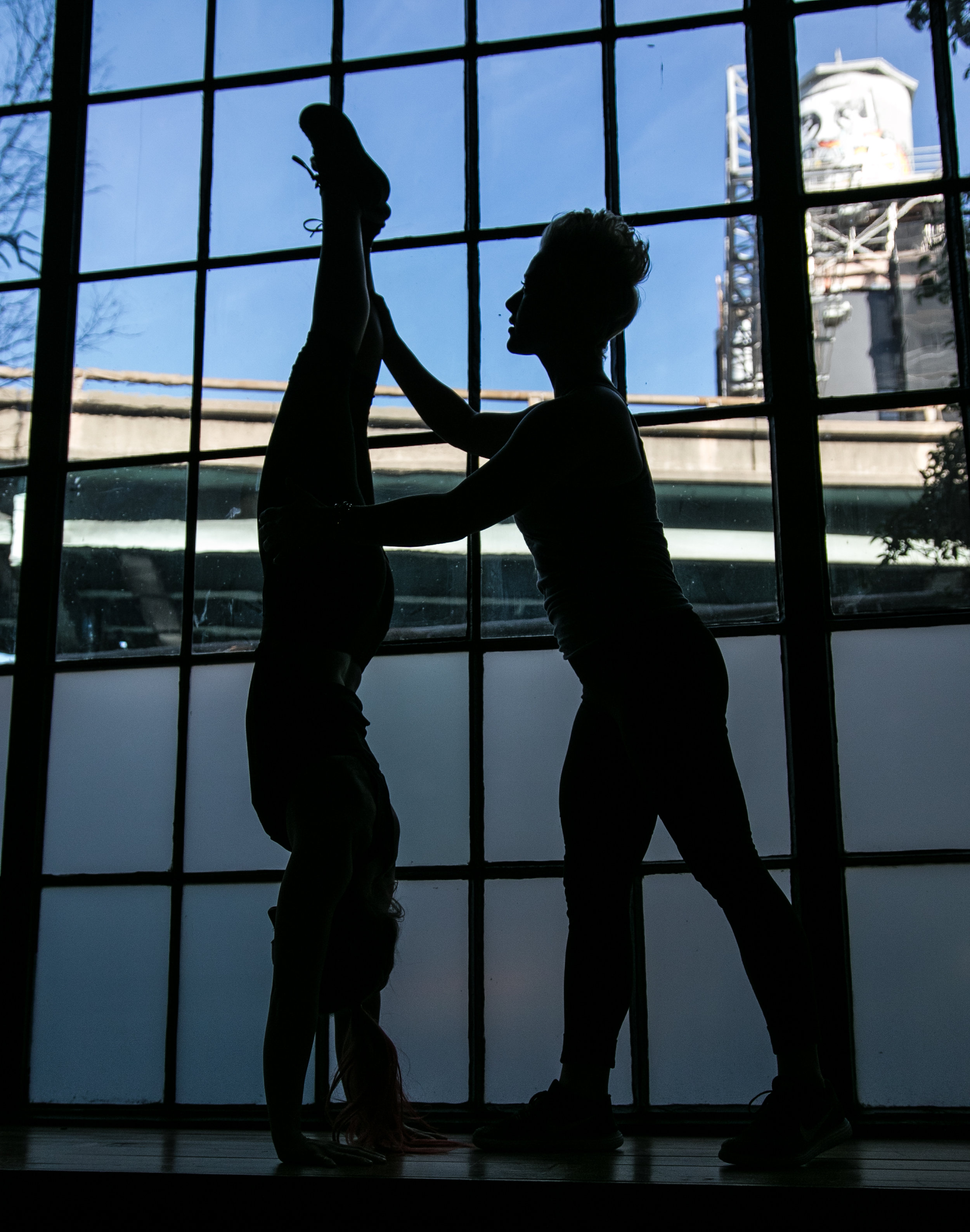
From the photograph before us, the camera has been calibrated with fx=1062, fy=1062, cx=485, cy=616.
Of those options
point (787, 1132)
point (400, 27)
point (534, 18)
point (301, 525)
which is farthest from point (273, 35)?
point (787, 1132)

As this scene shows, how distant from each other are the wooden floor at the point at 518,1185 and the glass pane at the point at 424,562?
3.74 ft

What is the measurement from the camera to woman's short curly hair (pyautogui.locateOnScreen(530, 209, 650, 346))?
73.5 inches

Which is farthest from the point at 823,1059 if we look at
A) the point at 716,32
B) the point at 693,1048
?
the point at 716,32

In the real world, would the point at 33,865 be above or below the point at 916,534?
below

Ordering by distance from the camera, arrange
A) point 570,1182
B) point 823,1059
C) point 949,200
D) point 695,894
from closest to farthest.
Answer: point 570,1182
point 823,1059
point 695,894
point 949,200

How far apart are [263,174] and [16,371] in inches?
32.9

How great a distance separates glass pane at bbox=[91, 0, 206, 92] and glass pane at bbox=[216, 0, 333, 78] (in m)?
0.08

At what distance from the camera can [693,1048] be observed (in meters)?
2.18

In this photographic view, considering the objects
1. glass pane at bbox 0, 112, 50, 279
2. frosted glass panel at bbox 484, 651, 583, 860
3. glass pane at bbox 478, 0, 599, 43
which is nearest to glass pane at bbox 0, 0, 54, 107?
glass pane at bbox 0, 112, 50, 279

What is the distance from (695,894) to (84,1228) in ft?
4.26

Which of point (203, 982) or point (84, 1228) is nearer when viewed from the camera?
point (84, 1228)

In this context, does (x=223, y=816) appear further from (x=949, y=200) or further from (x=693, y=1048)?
(x=949, y=200)

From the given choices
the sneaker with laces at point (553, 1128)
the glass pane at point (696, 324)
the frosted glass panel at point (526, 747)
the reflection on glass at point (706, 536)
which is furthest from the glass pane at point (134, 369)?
the sneaker with laces at point (553, 1128)

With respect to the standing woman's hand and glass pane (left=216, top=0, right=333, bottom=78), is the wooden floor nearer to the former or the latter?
the standing woman's hand
